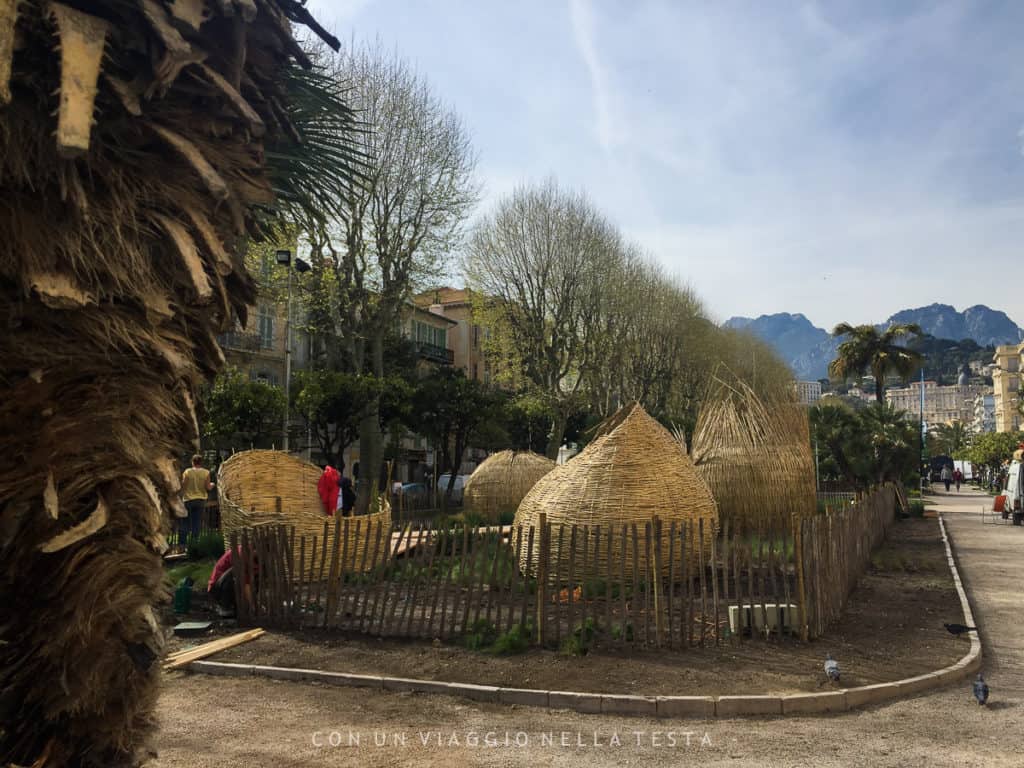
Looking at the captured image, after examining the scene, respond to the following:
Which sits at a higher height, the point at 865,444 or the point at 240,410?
the point at 240,410

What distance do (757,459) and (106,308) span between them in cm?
1551

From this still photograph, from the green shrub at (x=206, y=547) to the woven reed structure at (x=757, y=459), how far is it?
31.2 feet

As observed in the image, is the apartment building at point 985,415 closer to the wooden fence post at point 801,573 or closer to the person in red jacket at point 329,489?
the person in red jacket at point 329,489

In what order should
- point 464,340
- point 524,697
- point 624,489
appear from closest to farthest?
1. point 524,697
2. point 624,489
3. point 464,340

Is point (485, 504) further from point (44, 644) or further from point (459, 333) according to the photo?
point (459, 333)

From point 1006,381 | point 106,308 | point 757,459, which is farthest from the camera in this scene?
point 1006,381

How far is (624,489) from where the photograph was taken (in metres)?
10.2

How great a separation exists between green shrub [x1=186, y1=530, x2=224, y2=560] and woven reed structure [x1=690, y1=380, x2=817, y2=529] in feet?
31.2

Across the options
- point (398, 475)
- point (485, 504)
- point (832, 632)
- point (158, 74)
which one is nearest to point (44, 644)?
point (158, 74)

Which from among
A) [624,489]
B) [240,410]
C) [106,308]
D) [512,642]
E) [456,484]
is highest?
[240,410]

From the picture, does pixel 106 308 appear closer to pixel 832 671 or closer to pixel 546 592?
pixel 832 671

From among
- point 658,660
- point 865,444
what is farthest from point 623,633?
point 865,444

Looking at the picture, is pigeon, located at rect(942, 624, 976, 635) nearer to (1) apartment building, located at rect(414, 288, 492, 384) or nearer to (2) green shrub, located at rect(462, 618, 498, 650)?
(2) green shrub, located at rect(462, 618, 498, 650)

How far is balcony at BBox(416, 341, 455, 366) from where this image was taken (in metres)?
51.1
